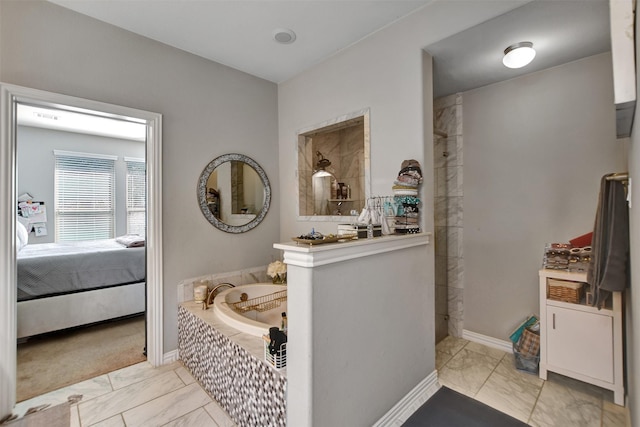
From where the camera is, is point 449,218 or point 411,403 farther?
point 449,218

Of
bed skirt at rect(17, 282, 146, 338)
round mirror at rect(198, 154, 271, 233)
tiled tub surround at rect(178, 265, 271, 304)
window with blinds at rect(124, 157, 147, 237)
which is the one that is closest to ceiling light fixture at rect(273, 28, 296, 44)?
round mirror at rect(198, 154, 271, 233)

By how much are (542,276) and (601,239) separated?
615mm

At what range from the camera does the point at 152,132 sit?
7.65 ft

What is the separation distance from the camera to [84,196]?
16.9ft

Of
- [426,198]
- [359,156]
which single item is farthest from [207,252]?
[359,156]

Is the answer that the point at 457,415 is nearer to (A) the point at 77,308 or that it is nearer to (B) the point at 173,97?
(B) the point at 173,97

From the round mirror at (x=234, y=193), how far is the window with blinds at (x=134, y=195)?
378 centimetres

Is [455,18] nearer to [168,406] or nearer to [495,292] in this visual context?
[495,292]

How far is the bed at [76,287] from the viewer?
2.71 metres

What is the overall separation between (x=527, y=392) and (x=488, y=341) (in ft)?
2.27

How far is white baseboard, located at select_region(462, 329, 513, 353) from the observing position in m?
2.52

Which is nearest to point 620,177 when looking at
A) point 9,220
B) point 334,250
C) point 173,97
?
point 334,250

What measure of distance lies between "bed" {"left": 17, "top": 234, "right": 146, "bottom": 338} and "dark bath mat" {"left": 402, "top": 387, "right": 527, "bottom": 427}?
3.21m

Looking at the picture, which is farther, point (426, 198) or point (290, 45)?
point (290, 45)
